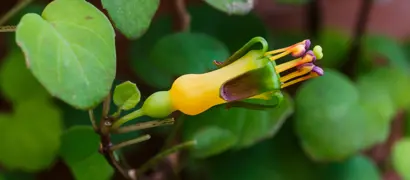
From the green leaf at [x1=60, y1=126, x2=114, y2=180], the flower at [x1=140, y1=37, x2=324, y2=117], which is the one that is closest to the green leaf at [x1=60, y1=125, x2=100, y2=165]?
the green leaf at [x1=60, y1=126, x2=114, y2=180]

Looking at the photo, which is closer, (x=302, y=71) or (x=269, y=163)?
(x=302, y=71)

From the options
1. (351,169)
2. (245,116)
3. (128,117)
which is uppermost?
(128,117)

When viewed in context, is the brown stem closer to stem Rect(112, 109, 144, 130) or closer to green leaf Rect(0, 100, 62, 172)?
stem Rect(112, 109, 144, 130)

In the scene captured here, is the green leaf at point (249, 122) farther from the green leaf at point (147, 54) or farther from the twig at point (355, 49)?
the twig at point (355, 49)

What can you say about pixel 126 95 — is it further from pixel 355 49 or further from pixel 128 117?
pixel 355 49

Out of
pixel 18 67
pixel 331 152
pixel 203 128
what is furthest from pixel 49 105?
pixel 331 152

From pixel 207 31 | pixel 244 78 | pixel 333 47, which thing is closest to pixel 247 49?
pixel 244 78
